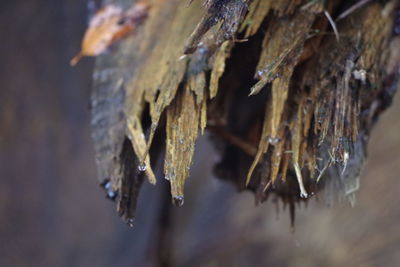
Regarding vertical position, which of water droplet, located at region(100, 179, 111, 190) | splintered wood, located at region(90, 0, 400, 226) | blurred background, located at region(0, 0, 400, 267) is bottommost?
blurred background, located at region(0, 0, 400, 267)

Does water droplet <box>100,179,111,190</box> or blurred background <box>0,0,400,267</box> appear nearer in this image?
water droplet <box>100,179,111,190</box>

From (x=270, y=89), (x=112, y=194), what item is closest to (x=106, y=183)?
(x=112, y=194)

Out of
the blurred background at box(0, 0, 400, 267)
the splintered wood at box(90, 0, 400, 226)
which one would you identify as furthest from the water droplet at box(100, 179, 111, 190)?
the blurred background at box(0, 0, 400, 267)

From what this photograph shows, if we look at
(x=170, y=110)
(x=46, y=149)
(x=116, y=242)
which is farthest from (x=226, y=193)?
(x=170, y=110)

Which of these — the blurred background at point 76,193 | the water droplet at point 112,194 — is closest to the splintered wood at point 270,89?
the water droplet at point 112,194

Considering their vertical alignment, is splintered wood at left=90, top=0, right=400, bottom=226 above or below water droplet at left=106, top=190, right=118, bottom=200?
above

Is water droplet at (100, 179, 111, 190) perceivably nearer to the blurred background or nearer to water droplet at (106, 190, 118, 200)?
water droplet at (106, 190, 118, 200)

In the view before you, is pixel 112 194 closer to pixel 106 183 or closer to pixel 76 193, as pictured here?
pixel 106 183

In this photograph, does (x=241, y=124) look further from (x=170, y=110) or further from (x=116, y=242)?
(x=116, y=242)
